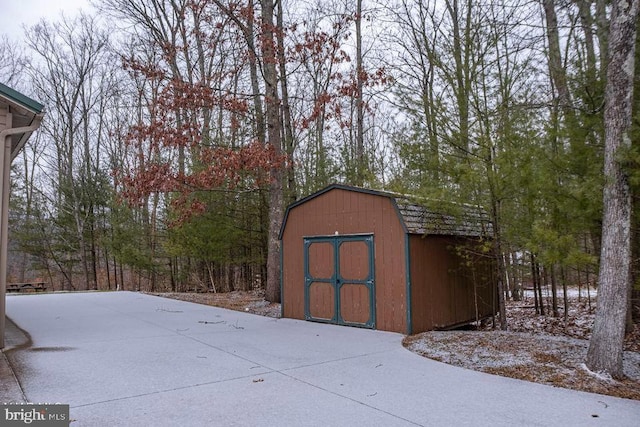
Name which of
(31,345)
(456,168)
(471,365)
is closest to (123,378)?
(31,345)

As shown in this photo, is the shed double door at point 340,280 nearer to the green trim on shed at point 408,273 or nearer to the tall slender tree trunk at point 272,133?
the green trim on shed at point 408,273

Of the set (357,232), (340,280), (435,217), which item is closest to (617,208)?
(435,217)

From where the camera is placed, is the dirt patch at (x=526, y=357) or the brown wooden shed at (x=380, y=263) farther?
the brown wooden shed at (x=380, y=263)

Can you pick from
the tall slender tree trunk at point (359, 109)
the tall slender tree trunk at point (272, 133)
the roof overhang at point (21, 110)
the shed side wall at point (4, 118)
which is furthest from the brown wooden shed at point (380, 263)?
the tall slender tree trunk at point (359, 109)

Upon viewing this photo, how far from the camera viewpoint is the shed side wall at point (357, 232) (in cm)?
708

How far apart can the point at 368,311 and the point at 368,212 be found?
162 centimetres

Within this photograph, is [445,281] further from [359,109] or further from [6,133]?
[359,109]

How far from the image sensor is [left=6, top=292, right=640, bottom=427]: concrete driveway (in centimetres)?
346

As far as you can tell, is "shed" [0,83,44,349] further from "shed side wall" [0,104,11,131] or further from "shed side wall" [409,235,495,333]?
"shed side wall" [409,235,495,333]

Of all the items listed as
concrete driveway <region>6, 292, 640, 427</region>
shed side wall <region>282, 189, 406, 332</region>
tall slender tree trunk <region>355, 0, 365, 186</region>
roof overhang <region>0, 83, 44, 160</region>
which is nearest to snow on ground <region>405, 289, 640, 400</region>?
concrete driveway <region>6, 292, 640, 427</region>

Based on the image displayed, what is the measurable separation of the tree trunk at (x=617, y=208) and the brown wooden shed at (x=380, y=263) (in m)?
2.81

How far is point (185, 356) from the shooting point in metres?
5.50

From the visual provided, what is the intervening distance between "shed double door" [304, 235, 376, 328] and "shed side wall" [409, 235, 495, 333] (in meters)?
0.73

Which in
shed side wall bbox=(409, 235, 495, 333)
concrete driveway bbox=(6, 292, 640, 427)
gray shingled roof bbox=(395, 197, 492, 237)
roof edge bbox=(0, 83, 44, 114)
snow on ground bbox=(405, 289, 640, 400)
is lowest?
snow on ground bbox=(405, 289, 640, 400)
